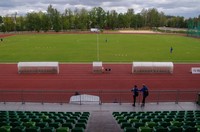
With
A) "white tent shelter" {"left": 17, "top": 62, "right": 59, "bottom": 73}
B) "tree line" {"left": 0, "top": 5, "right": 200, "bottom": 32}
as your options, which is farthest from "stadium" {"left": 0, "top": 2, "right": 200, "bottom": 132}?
"tree line" {"left": 0, "top": 5, "right": 200, "bottom": 32}

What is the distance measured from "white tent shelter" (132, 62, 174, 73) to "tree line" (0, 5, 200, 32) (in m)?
97.0

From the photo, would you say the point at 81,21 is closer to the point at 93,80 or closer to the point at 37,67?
the point at 37,67

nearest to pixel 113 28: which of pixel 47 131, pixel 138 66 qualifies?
pixel 138 66

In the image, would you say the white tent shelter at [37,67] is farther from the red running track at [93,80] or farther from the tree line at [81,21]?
the tree line at [81,21]

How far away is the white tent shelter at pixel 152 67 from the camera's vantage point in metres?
32.2

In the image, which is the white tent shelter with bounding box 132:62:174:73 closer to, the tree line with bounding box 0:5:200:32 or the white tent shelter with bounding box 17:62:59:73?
the white tent shelter with bounding box 17:62:59:73

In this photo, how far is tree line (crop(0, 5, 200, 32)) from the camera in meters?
125

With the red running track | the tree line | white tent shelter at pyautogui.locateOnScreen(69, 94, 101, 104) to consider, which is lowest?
the red running track

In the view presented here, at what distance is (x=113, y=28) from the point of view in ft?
463

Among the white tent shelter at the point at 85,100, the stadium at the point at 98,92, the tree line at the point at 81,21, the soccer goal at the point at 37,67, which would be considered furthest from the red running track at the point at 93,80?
the tree line at the point at 81,21

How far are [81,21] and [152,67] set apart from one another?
103742 millimetres

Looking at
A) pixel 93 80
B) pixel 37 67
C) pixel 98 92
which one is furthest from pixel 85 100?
pixel 37 67

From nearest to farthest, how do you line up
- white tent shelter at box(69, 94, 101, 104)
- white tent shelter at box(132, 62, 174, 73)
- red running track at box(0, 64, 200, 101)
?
white tent shelter at box(69, 94, 101, 104)
red running track at box(0, 64, 200, 101)
white tent shelter at box(132, 62, 174, 73)

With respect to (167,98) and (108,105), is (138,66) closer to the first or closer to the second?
(167,98)
